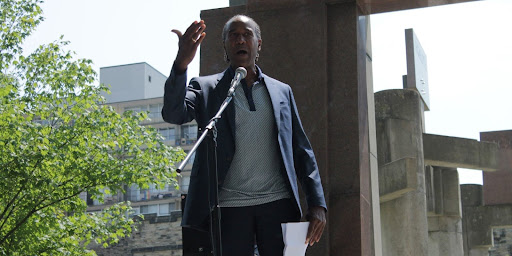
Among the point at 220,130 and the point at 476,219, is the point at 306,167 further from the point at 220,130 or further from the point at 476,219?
the point at 476,219

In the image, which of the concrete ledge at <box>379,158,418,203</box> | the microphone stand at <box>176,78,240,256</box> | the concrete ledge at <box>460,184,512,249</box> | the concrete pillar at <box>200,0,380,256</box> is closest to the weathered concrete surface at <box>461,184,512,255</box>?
the concrete ledge at <box>460,184,512,249</box>

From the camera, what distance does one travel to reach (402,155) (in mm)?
18672

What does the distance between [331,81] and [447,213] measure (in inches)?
685

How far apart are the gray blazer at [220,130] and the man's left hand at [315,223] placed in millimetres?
32

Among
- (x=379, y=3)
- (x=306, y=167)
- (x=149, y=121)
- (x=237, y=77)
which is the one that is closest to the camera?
(x=237, y=77)

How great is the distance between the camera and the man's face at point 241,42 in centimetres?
401

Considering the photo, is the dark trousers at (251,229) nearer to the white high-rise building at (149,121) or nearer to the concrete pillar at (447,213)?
the concrete pillar at (447,213)

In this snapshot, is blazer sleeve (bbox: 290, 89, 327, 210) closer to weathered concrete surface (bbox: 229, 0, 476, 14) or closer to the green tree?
weathered concrete surface (bbox: 229, 0, 476, 14)

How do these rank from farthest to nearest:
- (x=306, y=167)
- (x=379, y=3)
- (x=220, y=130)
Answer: (x=379, y=3)
(x=306, y=167)
(x=220, y=130)

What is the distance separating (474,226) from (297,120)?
24.7 meters

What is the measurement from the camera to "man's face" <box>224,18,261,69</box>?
158 inches

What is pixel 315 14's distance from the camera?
638 centimetres

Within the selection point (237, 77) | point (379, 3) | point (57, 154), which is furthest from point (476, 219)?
point (237, 77)

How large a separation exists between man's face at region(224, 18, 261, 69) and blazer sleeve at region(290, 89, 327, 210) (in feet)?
1.24
